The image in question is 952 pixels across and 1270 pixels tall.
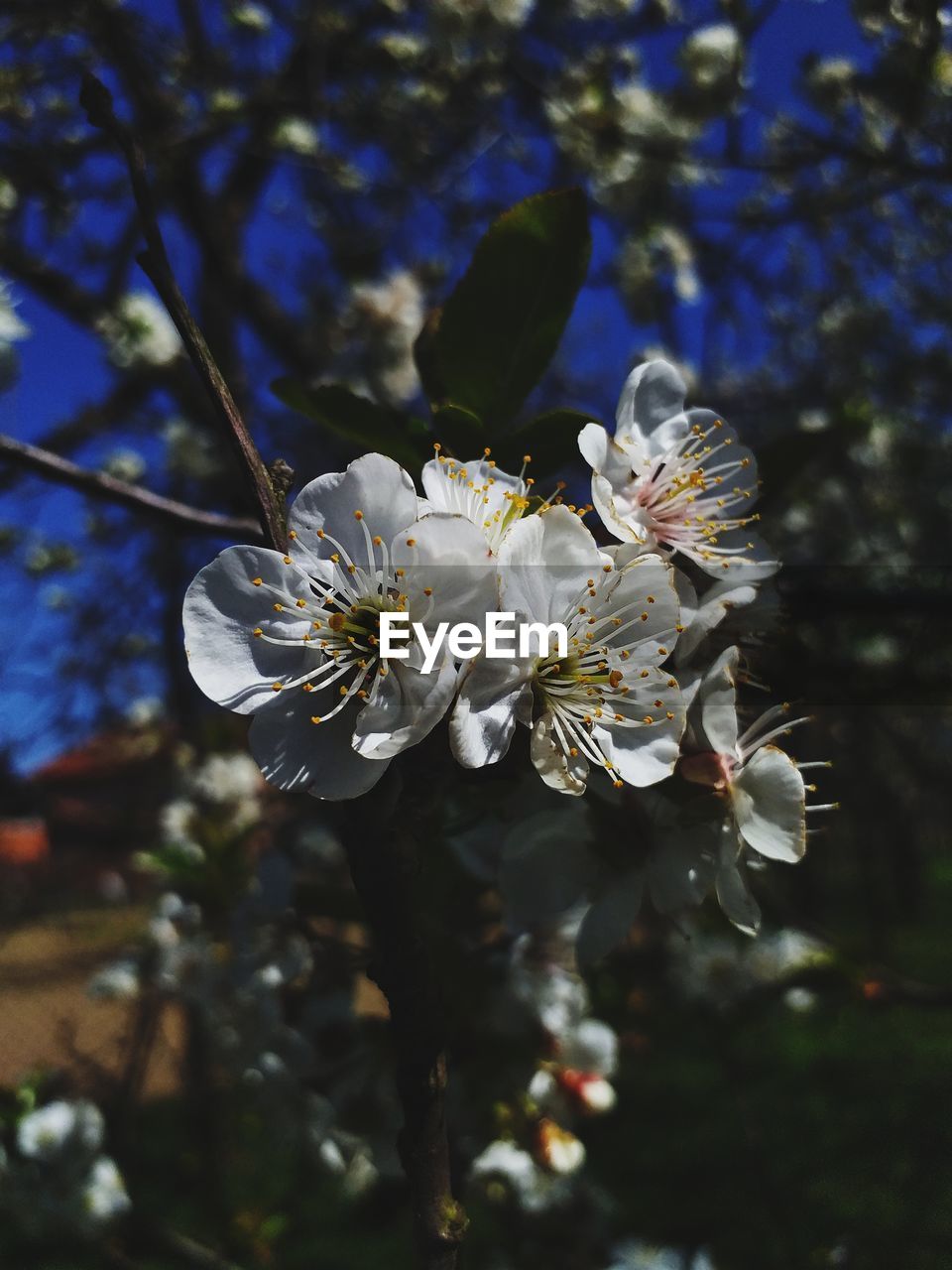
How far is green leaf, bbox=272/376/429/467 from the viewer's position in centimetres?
71

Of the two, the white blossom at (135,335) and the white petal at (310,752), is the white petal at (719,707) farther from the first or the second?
the white blossom at (135,335)

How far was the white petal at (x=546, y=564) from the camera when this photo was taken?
1.91ft

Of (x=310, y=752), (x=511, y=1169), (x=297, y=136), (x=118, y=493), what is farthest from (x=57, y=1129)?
(x=297, y=136)

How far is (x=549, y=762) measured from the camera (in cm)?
59

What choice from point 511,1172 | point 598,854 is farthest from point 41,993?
point 598,854

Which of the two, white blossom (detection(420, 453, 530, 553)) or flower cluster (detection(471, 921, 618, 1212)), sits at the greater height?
white blossom (detection(420, 453, 530, 553))

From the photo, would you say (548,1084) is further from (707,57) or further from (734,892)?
(707,57)

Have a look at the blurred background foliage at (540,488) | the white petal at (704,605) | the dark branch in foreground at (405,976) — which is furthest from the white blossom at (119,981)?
the white petal at (704,605)

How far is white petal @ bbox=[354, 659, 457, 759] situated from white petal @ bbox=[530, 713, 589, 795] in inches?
2.7

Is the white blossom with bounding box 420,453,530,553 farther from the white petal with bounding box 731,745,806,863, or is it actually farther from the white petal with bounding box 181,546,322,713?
the white petal with bounding box 731,745,806,863

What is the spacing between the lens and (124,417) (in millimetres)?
3262

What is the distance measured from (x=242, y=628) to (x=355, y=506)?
0.10 metres

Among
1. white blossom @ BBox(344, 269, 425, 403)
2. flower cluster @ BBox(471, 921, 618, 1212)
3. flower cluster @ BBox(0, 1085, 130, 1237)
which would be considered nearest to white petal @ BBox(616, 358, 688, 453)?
flower cluster @ BBox(471, 921, 618, 1212)

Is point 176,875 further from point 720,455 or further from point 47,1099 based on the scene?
point 720,455
